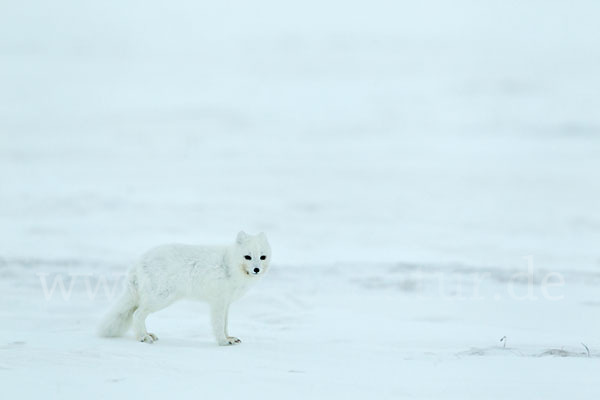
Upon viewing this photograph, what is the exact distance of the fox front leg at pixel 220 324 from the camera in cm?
574

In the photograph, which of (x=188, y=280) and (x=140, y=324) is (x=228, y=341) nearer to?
(x=188, y=280)

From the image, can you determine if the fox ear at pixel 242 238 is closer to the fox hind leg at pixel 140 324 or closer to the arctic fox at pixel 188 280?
the arctic fox at pixel 188 280

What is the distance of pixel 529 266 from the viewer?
1188cm

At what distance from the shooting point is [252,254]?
5.69 m

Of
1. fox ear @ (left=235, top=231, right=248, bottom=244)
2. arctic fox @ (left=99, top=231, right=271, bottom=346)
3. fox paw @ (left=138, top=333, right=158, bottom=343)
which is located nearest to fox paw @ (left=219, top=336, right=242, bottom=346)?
arctic fox @ (left=99, top=231, right=271, bottom=346)

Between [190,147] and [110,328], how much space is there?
20187 mm

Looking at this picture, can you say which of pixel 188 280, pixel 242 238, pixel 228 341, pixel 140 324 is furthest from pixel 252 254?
pixel 140 324

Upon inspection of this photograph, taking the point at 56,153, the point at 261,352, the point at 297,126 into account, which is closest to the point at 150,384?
the point at 261,352

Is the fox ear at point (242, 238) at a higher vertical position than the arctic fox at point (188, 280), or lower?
higher

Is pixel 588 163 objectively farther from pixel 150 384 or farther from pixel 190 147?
pixel 150 384

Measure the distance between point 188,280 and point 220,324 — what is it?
1.50 ft

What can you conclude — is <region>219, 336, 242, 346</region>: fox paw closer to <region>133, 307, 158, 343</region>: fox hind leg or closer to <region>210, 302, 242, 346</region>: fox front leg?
<region>210, 302, 242, 346</region>: fox front leg

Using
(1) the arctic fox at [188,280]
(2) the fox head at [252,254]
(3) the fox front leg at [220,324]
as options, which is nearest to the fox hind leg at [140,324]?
(1) the arctic fox at [188,280]

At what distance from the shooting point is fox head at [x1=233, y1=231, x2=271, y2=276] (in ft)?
18.6
